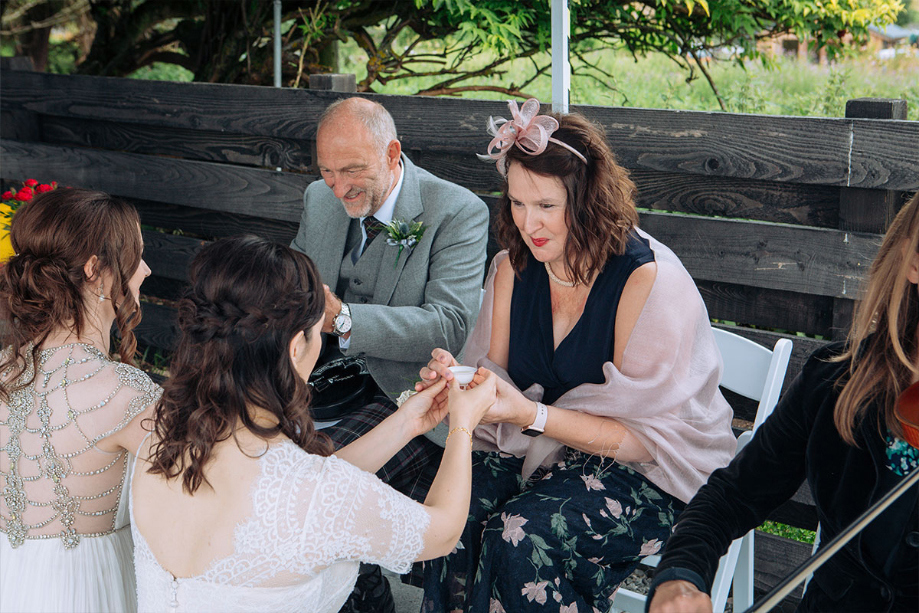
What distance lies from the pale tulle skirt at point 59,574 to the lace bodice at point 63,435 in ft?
0.09

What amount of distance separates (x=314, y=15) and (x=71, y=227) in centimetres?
281

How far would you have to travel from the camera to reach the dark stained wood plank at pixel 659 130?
2557 millimetres

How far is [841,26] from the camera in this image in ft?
12.7

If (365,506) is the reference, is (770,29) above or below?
above

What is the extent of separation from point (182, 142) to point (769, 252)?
9.09 ft

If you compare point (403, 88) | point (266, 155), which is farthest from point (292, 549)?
point (403, 88)

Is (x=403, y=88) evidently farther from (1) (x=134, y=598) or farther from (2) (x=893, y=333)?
(2) (x=893, y=333)

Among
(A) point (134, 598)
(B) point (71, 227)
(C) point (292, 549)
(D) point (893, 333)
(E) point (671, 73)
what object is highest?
(E) point (671, 73)

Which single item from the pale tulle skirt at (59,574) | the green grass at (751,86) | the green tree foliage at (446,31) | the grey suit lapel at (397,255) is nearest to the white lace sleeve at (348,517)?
the pale tulle skirt at (59,574)

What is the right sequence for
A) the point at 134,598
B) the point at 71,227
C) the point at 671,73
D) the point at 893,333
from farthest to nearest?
the point at 671,73 → the point at 134,598 → the point at 71,227 → the point at 893,333

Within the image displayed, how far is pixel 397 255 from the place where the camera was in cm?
289

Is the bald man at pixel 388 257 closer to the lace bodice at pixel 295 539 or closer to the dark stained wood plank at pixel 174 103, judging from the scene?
the dark stained wood plank at pixel 174 103

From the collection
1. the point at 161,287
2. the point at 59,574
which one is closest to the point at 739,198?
the point at 59,574

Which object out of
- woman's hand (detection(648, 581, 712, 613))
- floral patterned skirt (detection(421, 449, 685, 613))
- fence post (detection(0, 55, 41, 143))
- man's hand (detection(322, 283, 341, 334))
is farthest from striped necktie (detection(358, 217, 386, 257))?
fence post (detection(0, 55, 41, 143))
